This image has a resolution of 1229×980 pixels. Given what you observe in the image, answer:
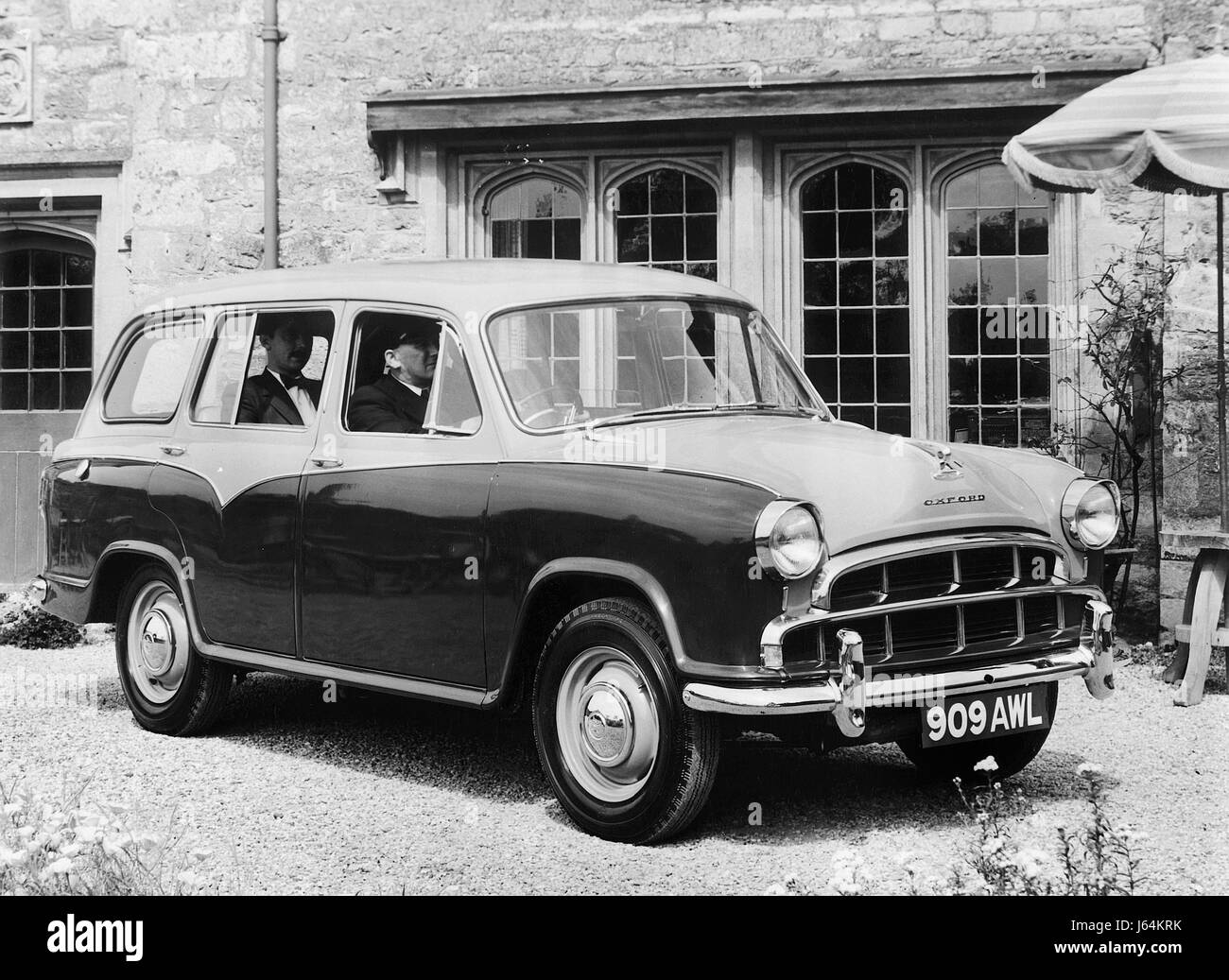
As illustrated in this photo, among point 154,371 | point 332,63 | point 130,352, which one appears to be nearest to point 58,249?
point 332,63

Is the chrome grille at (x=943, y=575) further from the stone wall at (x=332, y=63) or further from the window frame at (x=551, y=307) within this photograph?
the stone wall at (x=332, y=63)

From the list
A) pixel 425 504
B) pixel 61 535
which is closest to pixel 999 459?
pixel 425 504

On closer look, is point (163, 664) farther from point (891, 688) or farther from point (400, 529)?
point (891, 688)

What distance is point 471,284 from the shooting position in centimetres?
562

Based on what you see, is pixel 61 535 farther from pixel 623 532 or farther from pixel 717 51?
pixel 717 51

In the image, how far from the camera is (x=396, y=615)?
545 centimetres

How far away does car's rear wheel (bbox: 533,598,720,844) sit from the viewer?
4.63m

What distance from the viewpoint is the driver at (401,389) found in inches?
221

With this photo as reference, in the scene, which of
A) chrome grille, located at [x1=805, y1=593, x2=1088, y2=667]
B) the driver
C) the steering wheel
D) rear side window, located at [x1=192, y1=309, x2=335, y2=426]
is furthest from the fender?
rear side window, located at [x1=192, y1=309, x2=335, y2=426]

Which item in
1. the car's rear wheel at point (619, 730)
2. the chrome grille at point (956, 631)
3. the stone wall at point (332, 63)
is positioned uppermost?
the stone wall at point (332, 63)

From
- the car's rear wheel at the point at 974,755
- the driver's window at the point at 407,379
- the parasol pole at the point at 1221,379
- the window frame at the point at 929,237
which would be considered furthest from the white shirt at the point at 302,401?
the window frame at the point at 929,237

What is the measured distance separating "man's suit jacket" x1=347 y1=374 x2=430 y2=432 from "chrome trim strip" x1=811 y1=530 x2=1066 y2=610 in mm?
1779

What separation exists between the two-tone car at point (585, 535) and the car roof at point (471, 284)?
16 millimetres

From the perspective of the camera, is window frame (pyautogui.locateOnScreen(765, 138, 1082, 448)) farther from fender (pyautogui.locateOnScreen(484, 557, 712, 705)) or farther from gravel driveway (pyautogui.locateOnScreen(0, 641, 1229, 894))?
fender (pyautogui.locateOnScreen(484, 557, 712, 705))
